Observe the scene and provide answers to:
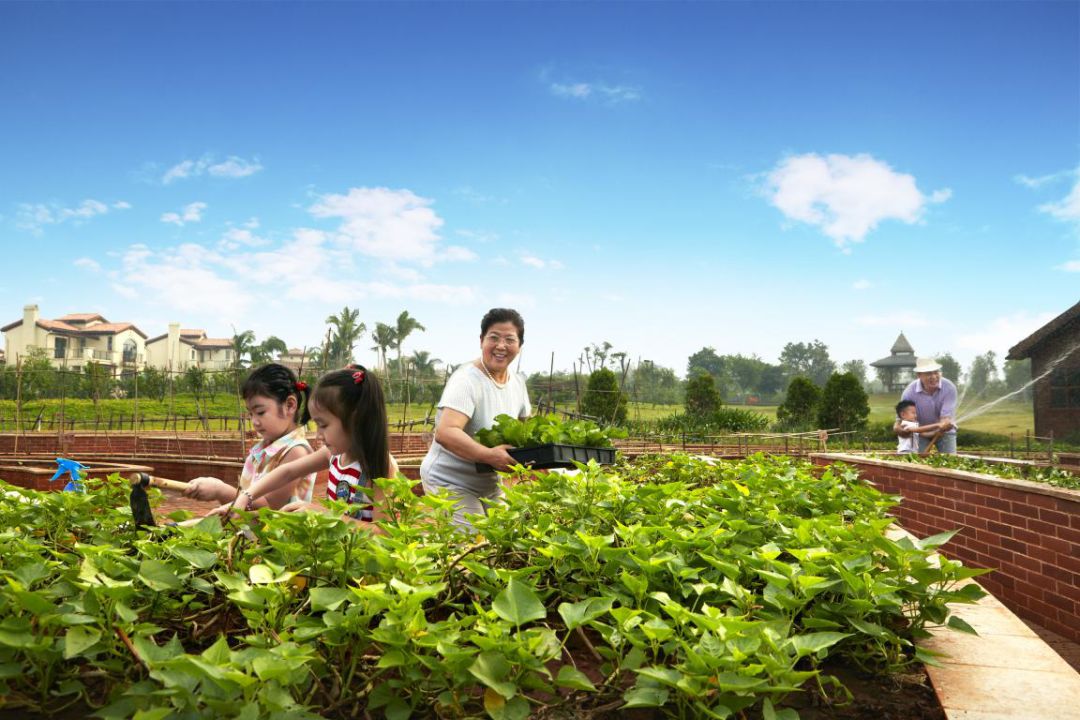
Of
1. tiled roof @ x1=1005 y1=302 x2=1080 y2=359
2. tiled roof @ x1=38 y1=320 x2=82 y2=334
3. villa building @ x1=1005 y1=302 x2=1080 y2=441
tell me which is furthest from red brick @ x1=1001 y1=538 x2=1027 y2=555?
tiled roof @ x1=38 y1=320 x2=82 y2=334

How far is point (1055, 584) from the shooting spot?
423cm

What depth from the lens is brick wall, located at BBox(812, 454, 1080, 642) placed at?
4.12m

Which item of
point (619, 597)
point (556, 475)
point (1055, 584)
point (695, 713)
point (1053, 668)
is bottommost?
point (1055, 584)

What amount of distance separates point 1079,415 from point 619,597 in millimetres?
17565

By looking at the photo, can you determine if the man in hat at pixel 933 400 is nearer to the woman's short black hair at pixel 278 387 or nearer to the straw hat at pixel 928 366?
the straw hat at pixel 928 366

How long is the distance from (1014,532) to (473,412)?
12.2 ft

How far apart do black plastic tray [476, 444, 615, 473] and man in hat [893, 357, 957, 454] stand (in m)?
5.18

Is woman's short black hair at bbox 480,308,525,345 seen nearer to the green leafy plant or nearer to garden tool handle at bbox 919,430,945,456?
the green leafy plant

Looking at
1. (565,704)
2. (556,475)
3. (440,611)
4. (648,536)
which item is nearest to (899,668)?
(648,536)

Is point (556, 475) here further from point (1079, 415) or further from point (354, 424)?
point (1079, 415)

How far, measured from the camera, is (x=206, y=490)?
2631mm

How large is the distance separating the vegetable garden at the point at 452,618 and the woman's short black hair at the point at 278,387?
42.5 inches

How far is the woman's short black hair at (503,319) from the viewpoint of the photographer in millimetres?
3490

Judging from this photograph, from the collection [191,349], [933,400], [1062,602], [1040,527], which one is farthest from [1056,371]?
[191,349]
